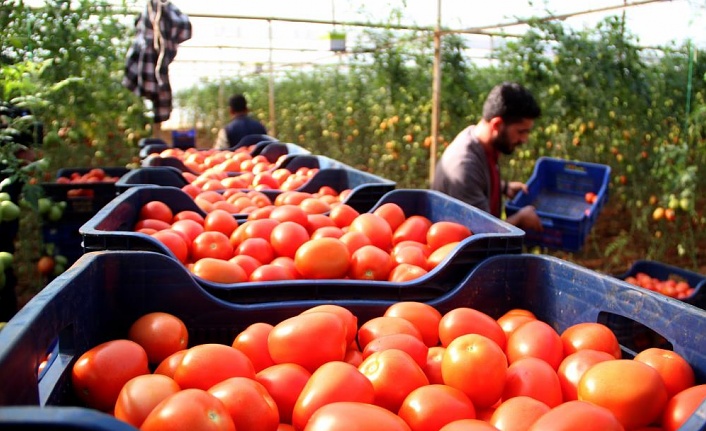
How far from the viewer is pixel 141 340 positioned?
1.45 metres

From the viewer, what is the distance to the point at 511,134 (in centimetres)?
338

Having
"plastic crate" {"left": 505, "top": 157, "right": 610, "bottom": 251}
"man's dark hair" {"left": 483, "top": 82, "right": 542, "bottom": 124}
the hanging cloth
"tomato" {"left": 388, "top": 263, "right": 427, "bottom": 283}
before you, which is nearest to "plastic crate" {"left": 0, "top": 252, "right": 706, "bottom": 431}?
"tomato" {"left": 388, "top": 263, "right": 427, "bottom": 283}

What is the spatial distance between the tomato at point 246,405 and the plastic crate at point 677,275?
331 centimetres

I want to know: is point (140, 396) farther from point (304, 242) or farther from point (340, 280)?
point (304, 242)

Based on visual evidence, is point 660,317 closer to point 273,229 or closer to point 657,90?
point 273,229

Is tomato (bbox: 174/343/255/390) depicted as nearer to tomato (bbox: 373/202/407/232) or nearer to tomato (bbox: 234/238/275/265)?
tomato (bbox: 234/238/275/265)

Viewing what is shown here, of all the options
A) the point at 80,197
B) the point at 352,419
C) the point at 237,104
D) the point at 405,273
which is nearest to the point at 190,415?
the point at 352,419

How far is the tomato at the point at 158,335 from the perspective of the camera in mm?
1437

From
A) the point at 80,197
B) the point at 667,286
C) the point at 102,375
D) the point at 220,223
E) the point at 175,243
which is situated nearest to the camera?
the point at 102,375

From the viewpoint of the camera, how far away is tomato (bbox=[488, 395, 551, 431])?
111cm

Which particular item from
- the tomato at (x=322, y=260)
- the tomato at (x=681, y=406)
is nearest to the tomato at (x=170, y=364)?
the tomato at (x=322, y=260)

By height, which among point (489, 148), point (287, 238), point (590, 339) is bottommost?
point (590, 339)

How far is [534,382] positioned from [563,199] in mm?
3392

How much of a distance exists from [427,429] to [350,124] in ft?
27.6
